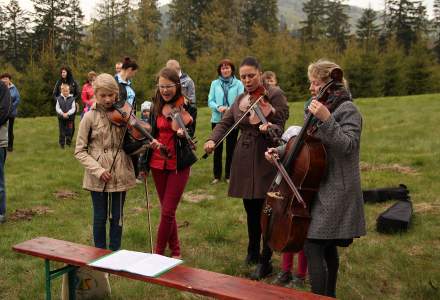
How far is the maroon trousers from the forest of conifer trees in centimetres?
2242

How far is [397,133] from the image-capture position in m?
13.9

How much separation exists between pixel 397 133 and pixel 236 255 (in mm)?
9457

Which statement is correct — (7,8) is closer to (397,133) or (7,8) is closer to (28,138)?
(28,138)

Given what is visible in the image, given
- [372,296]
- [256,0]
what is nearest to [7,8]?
Answer: [256,0]

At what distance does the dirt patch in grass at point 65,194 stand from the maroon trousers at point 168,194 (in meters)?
3.74

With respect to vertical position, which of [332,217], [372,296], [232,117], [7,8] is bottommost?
[372,296]

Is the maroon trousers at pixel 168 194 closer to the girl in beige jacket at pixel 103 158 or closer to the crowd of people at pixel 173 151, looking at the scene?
the crowd of people at pixel 173 151

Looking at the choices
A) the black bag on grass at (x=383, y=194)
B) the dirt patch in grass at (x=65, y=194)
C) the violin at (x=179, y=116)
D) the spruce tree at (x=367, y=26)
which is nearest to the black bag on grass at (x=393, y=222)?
the black bag on grass at (x=383, y=194)

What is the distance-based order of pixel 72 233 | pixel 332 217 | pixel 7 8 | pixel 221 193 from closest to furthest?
pixel 332 217 → pixel 72 233 → pixel 221 193 → pixel 7 8

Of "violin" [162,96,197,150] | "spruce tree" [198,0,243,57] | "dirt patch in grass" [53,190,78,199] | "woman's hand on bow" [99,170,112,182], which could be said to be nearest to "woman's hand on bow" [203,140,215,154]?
"violin" [162,96,197,150]

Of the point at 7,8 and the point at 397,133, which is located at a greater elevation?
the point at 7,8

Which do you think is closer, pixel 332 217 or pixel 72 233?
pixel 332 217

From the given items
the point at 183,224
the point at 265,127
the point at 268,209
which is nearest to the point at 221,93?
the point at 183,224

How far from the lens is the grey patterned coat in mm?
3637
